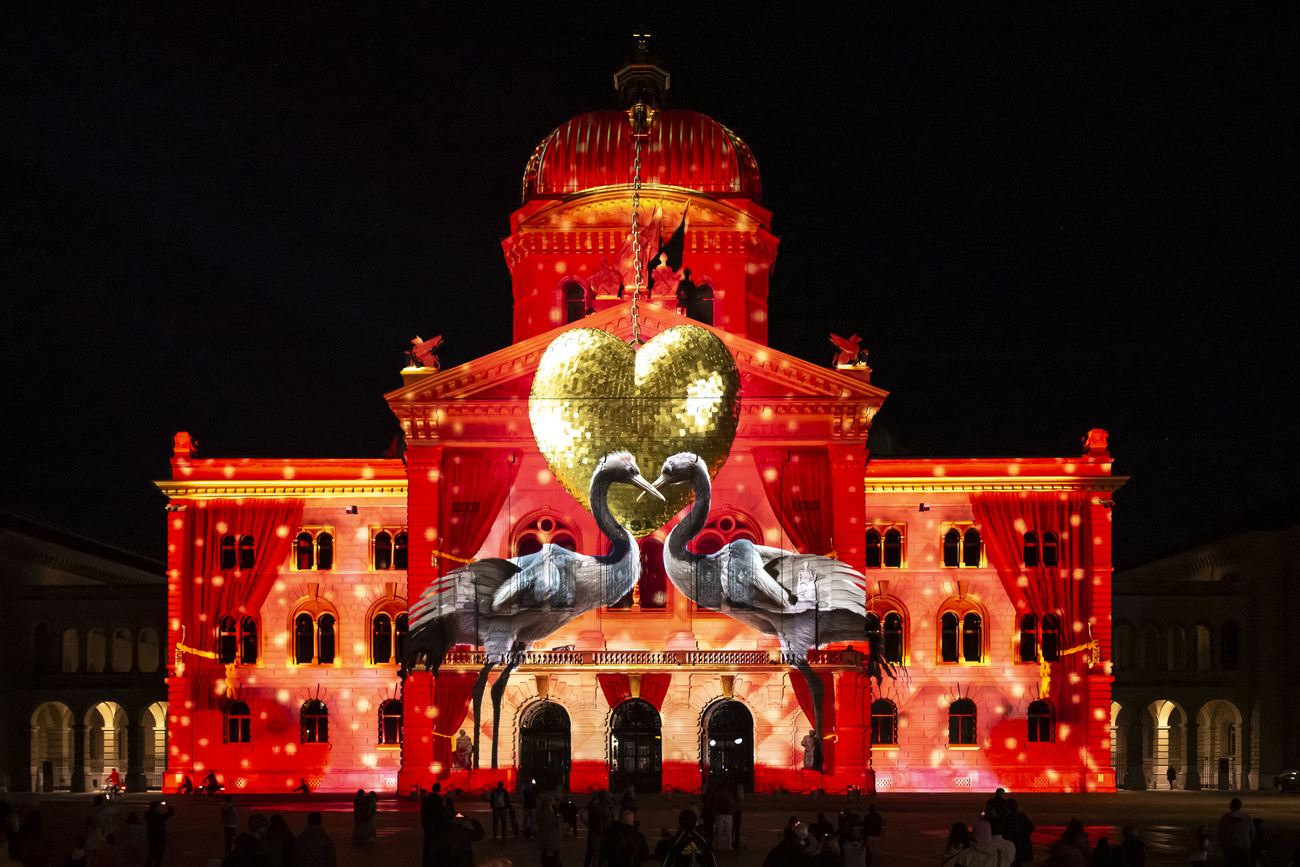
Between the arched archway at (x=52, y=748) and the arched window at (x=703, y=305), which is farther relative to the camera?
the arched archway at (x=52, y=748)

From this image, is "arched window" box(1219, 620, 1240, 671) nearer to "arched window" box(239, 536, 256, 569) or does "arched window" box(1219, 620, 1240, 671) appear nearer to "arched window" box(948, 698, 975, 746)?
"arched window" box(948, 698, 975, 746)

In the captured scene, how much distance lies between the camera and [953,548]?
60.2 m

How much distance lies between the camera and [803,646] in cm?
4828

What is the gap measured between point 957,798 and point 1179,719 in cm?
2329

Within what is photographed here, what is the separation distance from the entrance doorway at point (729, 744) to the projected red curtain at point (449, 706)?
25.5ft

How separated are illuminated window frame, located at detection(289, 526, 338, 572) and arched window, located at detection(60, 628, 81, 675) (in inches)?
574

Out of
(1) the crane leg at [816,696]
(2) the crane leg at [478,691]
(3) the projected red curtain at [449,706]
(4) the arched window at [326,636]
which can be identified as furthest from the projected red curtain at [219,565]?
(1) the crane leg at [816,696]

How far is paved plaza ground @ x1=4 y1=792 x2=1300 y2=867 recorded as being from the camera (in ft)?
114

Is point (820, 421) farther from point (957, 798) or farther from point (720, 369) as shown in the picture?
point (720, 369)

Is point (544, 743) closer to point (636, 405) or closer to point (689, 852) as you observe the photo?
point (636, 405)

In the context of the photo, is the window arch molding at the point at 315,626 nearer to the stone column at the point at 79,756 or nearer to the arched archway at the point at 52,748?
the stone column at the point at 79,756

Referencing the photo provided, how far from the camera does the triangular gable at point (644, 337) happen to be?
55.7 meters

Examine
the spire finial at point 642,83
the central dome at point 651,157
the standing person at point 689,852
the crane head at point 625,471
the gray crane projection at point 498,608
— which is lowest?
the standing person at point 689,852

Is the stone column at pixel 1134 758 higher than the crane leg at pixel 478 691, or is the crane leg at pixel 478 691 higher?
the crane leg at pixel 478 691
